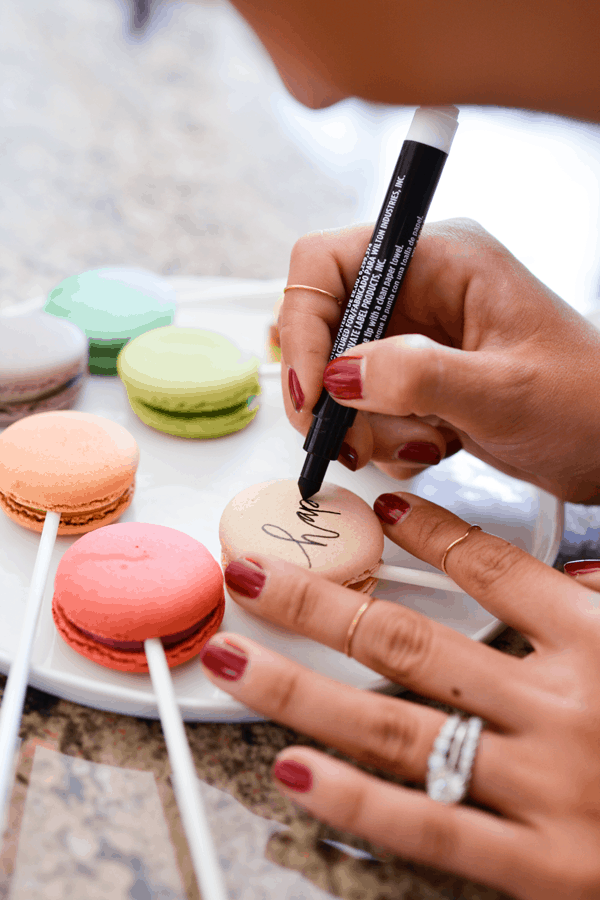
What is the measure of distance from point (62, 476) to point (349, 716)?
1.30 feet

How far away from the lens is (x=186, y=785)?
0.46m

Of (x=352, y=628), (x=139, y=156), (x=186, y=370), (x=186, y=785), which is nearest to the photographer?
(x=186, y=785)

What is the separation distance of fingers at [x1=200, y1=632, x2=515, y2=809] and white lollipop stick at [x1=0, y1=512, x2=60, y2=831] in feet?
0.48

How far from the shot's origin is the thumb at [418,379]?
65cm

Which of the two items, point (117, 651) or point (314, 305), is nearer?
point (117, 651)

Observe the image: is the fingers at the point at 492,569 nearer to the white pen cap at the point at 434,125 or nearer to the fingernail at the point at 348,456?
the fingernail at the point at 348,456

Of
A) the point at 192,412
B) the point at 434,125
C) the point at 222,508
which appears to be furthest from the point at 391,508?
the point at 434,125

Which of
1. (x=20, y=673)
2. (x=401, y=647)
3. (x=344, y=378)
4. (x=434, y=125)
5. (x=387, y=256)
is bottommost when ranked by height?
(x=20, y=673)

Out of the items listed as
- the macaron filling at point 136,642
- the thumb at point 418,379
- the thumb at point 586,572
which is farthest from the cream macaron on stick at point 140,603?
the thumb at point 586,572

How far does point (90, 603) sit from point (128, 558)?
2.4 inches

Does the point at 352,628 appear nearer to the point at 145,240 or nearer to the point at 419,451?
the point at 419,451

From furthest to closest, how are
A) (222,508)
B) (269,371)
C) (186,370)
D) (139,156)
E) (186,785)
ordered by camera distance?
(139,156), (269,371), (186,370), (222,508), (186,785)

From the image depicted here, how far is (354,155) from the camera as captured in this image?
2193 mm

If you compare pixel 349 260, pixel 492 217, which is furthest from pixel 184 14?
pixel 349 260
